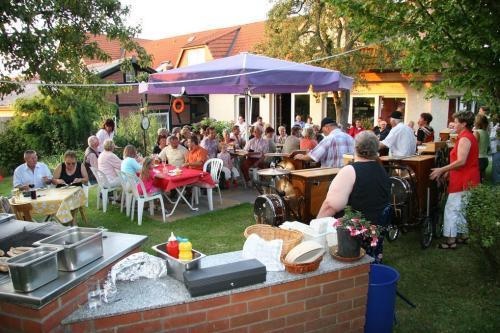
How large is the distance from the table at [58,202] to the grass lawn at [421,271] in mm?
A: 922

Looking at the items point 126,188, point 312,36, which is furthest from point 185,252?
point 312,36

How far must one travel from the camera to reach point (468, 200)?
15.1 feet

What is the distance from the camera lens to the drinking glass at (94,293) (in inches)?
91.1

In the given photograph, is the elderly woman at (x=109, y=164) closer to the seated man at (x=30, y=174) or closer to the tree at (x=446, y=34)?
the seated man at (x=30, y=174)

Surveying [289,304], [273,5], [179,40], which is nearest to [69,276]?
[289,304]

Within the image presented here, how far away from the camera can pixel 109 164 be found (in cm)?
762

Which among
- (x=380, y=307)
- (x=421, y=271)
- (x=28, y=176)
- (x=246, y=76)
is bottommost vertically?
(x=421, y=271)

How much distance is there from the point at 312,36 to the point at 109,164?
9.09 m

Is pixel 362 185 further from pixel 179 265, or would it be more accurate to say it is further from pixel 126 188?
pixel 126 188

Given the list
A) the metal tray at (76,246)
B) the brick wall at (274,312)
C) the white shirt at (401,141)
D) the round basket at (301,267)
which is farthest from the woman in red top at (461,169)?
the metal tray at (76,246)

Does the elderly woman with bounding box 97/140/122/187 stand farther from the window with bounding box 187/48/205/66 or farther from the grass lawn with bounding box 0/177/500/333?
the window with bounding box 187/48/205/66

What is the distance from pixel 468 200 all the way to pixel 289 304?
2.99 metres

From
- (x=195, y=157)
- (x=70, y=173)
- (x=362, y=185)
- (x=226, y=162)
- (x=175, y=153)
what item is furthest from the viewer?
(x=226, y=162)

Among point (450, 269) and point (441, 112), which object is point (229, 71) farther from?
point (441, 112)
